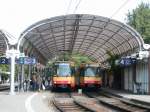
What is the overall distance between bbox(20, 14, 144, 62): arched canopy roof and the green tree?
27.9 metres

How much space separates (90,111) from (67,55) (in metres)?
46.8

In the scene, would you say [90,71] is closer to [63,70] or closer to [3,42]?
[63,70]

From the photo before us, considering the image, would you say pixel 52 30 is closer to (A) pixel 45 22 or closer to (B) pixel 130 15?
(A) pixel 45 22

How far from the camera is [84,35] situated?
52.2 metres

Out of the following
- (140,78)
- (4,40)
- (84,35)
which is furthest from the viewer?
(84,35)

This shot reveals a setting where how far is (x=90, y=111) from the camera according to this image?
24609 millimetres

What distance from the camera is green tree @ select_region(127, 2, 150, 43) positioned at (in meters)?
90.2

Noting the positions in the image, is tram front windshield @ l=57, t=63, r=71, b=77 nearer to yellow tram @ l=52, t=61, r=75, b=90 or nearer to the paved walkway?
yellow tram @ l=52, t=61, r=75, b=90

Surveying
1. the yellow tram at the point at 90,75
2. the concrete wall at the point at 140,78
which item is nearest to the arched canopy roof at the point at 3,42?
the yellow tram at the point at 90,75

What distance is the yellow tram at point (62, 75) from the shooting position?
4800 cm

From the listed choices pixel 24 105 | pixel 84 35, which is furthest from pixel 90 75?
pixel 24 105

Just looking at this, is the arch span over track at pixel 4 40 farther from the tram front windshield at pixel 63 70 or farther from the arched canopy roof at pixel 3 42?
the tram front windshield at pixel 63 70

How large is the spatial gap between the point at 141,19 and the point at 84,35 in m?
42.9

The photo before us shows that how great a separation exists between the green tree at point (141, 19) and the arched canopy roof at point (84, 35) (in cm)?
2795
